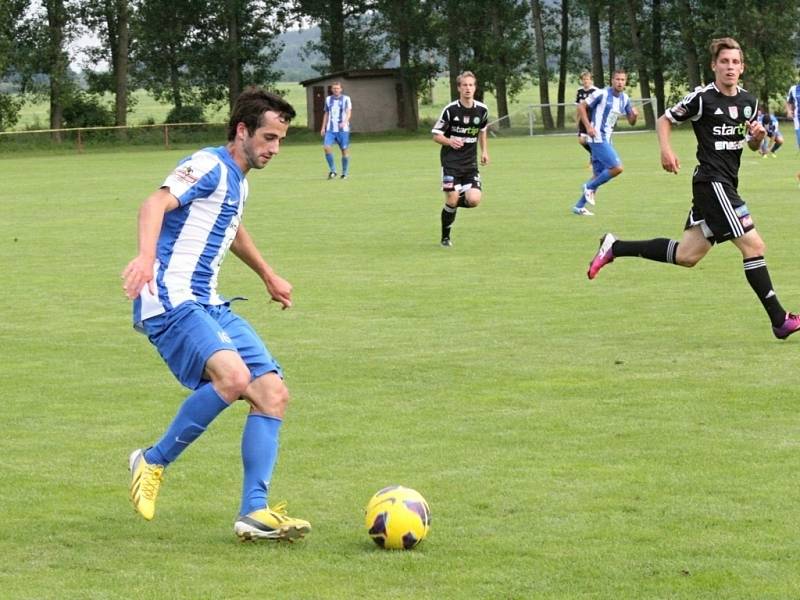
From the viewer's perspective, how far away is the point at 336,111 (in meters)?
30.9

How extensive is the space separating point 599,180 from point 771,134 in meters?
4.50

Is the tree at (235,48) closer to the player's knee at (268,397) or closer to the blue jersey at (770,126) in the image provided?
the blue jersey at (770,126)

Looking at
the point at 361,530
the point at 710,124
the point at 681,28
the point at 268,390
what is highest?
the point at 681,28

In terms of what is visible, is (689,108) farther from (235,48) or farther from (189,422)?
(235,48)

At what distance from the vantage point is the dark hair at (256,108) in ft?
19.2

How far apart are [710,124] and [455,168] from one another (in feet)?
23.2

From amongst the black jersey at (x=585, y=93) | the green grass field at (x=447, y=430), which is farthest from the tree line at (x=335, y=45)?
the green grass field at (x=447, y=430)

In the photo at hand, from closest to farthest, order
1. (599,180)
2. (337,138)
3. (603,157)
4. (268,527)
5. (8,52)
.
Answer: (268,527) < (599,180) < (603,157) < (337,138) < (8,52)

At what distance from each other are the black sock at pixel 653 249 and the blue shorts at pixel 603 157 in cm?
1018

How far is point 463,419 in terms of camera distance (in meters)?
7.83

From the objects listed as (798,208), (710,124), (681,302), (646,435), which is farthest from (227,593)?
(798,208)

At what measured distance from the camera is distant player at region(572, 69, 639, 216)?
809 inches

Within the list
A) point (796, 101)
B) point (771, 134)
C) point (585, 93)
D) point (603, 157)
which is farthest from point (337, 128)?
point (771, 134)

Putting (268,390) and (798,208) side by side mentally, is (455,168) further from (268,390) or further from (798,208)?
(268,390)
